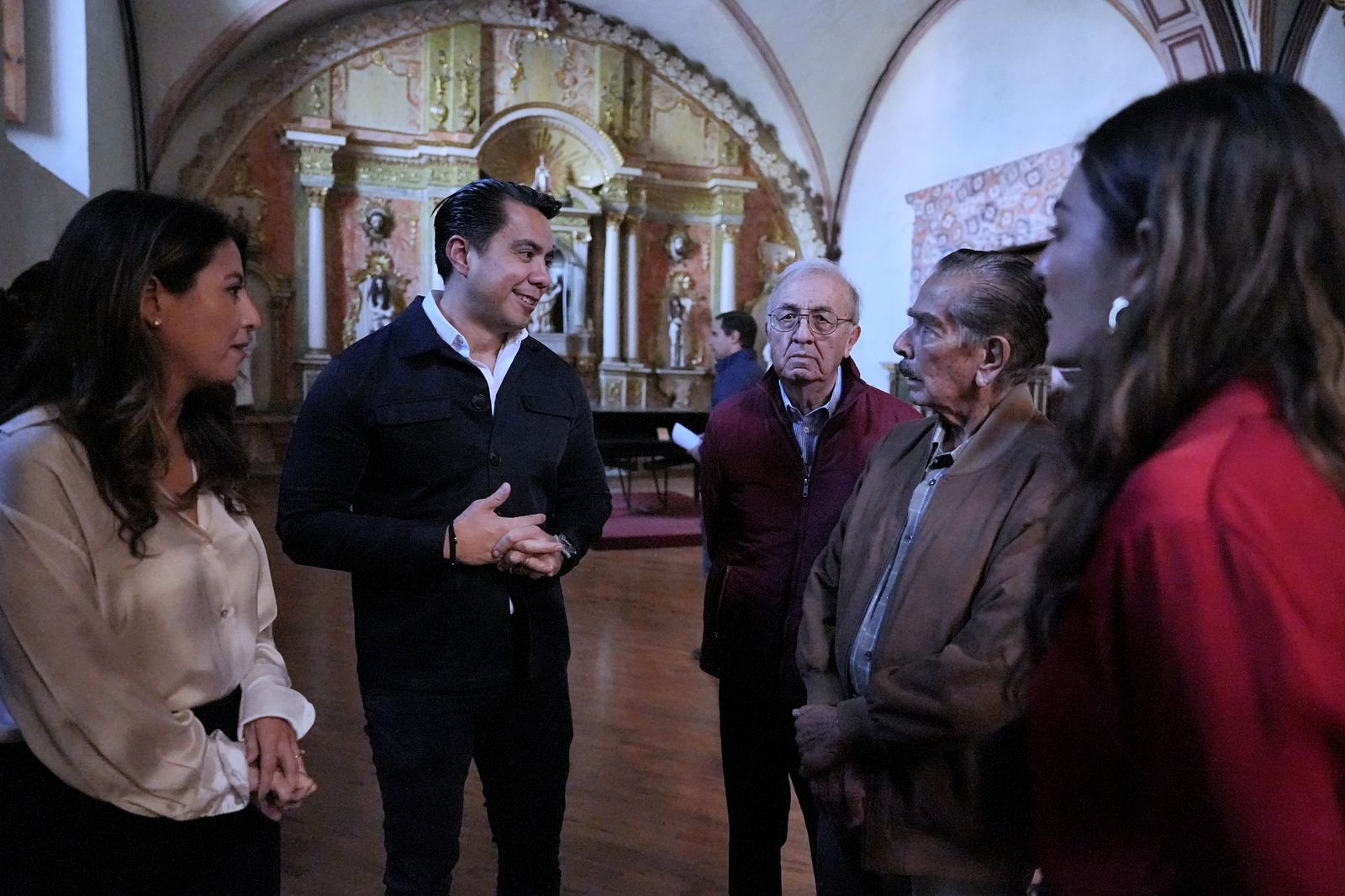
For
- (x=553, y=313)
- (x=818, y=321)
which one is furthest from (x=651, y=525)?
(x=818, y=321)

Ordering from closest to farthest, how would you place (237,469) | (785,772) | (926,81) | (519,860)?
(237,469) → (519,860) → (785,772) → (926,81)

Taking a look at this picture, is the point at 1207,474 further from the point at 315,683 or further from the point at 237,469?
the point at 315,683

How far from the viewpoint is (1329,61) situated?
677 cm

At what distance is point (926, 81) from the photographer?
11547 mm

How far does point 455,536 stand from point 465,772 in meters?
0.50

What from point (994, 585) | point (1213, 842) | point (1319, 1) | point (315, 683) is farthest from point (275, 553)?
point (1319, 1)

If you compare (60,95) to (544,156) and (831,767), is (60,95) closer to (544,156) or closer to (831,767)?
(544,156)

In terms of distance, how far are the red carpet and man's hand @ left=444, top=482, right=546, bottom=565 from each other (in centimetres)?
478

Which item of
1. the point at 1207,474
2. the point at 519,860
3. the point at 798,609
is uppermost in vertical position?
the point at 1207,474

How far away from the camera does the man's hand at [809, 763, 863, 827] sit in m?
1.47

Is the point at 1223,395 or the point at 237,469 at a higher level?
the point at 1223,395

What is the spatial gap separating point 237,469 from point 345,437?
0.88 feet

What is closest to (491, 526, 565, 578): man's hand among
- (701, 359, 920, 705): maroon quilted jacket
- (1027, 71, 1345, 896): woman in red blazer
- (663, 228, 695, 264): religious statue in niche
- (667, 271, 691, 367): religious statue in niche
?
(701, 359, 920, 705): maroon quilted jacket

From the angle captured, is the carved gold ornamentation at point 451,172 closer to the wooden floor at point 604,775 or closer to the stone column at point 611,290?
the stone column at point 611,290
